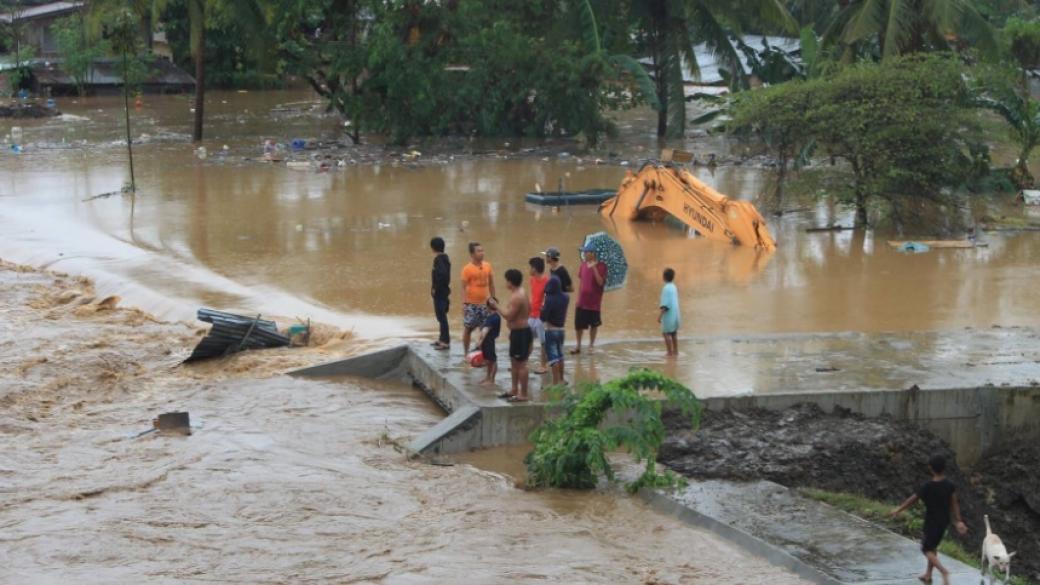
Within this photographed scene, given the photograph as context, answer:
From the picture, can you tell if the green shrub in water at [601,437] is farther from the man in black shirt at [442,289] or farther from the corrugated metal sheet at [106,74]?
the corrugated metal sheet at [106,74]

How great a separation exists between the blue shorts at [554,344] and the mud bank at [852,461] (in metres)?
1.19

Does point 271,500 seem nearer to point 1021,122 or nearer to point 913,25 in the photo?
point 913,25

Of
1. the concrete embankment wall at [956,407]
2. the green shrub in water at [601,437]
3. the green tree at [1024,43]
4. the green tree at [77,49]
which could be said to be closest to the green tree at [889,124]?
the concrete embankment wall at [956,407]

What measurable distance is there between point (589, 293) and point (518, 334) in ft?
6.17

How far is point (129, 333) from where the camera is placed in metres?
16.8

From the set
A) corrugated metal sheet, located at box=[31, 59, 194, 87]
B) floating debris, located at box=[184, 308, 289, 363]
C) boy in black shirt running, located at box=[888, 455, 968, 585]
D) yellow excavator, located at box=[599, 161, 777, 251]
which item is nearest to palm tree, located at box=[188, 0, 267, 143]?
yellow excavator, located at box=[599, 161, 777, 251]

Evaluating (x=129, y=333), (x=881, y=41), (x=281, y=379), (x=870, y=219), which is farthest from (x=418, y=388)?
(x=881, y=41)

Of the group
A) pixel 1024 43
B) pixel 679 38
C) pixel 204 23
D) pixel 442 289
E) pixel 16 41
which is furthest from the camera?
pixel 16 41

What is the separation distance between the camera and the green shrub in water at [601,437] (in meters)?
11.1

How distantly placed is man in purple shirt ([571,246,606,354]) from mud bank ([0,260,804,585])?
182 centimetres

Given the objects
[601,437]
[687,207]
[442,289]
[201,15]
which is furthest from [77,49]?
[601,437]

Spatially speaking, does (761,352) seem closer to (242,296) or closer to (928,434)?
(928,434)

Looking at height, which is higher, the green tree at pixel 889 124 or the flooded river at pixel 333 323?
the green tree at pixel 889 124

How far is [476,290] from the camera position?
45.1 feet
